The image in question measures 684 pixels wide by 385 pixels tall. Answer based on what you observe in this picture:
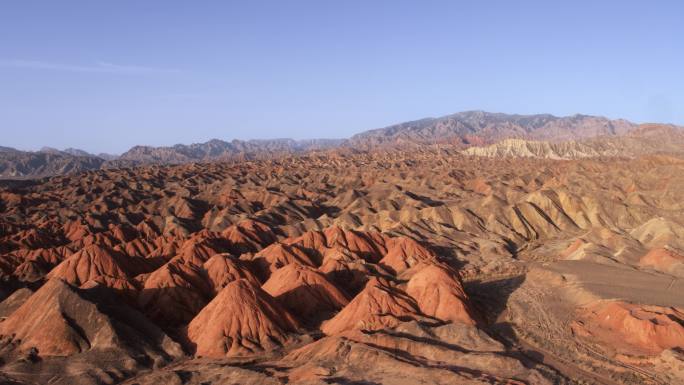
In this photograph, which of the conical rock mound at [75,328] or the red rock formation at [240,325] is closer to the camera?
the conical rock mound at [75,328]

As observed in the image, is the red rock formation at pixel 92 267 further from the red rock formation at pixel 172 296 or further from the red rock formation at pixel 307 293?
the red rock formation at pixel 307 293

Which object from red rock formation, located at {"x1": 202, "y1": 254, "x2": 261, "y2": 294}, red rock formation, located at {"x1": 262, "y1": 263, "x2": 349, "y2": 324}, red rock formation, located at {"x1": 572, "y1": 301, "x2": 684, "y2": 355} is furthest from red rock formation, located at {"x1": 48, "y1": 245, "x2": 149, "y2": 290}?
red rock formation, located at {"x1": 572, "y1": 301, "x2": 684, "y2": 355}

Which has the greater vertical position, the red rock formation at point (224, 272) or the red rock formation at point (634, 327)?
the red rock formation at point (224, 272)

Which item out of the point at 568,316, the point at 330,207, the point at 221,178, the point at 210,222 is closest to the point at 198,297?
Answer: the point at 568,316

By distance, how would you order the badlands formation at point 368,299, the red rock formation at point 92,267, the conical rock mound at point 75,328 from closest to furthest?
the badlands formation at point 368,299 < the conical rock mound at point 75,328 < the red rock formation at point 92,267

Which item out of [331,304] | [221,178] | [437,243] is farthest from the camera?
[221,178]

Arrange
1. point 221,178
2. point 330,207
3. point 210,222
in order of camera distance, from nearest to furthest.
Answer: point 210,222 < point 330,207 < point 221,178

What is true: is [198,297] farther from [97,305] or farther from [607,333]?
[607,333]

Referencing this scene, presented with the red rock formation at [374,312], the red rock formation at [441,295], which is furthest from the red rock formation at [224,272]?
the red rock formation at [441,295]

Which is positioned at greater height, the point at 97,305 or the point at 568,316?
the point at 97,305
